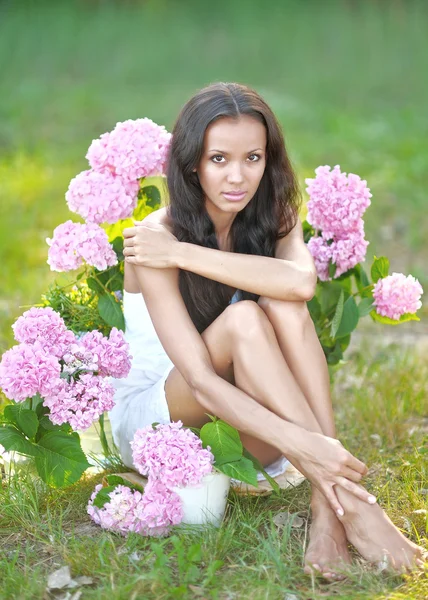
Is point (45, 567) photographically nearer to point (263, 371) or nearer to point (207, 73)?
point (263, 371)

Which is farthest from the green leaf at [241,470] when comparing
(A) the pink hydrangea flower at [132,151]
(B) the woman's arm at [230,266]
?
(A) the pink hydrangea flower at [132,151]

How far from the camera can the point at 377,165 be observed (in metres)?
6.95

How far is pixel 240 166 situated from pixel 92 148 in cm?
61

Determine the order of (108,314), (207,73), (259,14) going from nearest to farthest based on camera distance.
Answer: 1. (108,314)
2. (207,73)
3. (259,14)

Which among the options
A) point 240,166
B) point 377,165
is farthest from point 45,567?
point 377,165

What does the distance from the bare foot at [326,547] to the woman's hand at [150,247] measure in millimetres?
861

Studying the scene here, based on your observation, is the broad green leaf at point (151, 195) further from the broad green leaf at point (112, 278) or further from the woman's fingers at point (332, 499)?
the woman's fingers at point (332, 499)

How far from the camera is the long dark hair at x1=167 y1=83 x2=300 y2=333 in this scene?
268cm

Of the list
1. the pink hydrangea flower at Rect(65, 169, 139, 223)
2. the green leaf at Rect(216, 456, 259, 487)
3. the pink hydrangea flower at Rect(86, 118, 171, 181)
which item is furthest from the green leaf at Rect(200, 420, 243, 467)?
the pink hydrangea flower at Rect(86, 118, 171, 181)

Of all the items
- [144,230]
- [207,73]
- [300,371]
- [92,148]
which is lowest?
[300,371]

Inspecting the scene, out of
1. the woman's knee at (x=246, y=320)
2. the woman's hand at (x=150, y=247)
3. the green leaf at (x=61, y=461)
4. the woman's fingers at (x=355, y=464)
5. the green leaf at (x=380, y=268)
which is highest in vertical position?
the woman's hand at (x=150, y=247)

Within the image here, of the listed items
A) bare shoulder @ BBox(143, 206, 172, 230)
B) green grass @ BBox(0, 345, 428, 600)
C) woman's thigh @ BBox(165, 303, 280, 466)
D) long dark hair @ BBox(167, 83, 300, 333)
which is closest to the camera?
green grass @ BBox(0, 345, 428, 600)

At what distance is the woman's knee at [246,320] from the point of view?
2494mm

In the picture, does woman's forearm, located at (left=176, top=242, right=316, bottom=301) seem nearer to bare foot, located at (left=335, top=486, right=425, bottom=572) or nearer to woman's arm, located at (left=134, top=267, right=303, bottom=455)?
woman's arm, located at (left=134, top=267, right=303, bottom=455)
